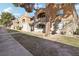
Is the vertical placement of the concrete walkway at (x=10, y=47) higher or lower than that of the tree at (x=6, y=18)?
lower

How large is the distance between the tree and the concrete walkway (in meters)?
0.13

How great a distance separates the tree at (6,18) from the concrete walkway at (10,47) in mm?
130

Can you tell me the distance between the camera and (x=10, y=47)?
3662 mm

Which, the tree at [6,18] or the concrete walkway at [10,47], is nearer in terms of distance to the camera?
the concrete walkway at [10,47]

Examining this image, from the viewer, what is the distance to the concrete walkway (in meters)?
3.60

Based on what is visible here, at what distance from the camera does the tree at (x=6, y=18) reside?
3721mm

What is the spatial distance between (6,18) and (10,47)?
19.2 inches

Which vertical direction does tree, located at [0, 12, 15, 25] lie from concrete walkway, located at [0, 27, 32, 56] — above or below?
above

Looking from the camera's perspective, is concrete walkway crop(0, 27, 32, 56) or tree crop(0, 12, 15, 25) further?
tree crop(0, 12, 15, 25)

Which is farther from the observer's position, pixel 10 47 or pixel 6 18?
pixel 6 18

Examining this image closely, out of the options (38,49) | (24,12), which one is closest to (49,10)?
(24,12)

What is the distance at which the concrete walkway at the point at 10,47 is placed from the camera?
3.60 metres

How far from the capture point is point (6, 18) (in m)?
3.79

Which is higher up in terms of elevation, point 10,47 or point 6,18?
point 6,18
